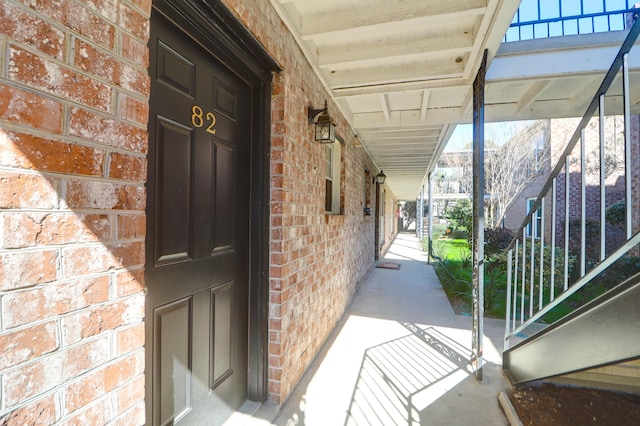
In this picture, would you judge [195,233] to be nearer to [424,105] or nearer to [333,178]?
[333,178]

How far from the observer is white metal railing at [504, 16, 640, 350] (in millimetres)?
1495

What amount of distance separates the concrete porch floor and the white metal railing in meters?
0.55

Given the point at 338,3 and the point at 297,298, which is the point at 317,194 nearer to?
the point at 297,298

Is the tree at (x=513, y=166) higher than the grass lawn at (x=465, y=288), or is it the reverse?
the tree at (x=513, y=166)

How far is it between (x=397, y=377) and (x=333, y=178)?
100 inches

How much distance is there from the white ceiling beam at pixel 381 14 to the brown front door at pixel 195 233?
76 cm

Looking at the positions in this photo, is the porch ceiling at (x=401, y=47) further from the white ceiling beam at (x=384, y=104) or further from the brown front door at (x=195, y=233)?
the brown front door at (x=195, y=233)

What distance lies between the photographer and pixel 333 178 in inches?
166

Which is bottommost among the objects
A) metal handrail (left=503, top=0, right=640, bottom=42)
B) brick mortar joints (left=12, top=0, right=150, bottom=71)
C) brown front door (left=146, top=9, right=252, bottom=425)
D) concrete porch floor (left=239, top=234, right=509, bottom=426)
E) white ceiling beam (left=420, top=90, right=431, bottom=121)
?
concrete porch floor (left=239, top=234, right=509, bottom=426)

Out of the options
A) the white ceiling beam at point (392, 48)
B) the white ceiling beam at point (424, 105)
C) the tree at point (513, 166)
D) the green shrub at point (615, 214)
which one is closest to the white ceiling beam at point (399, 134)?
the white ceiling beam at point (424, 105)

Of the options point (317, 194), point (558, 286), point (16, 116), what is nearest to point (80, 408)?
point (16, 116)

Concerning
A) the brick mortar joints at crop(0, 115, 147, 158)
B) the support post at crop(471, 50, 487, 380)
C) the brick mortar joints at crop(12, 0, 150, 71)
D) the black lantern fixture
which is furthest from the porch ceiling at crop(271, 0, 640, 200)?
the brick mortar joints at crop(0, 115, 147, 158)

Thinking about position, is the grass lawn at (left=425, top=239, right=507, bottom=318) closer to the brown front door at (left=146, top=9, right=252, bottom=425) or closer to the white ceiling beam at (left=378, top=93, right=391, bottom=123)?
the white ceiling beam at (left=378, top=93, right=391, bottom=123)

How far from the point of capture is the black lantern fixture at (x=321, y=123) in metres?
2.72
